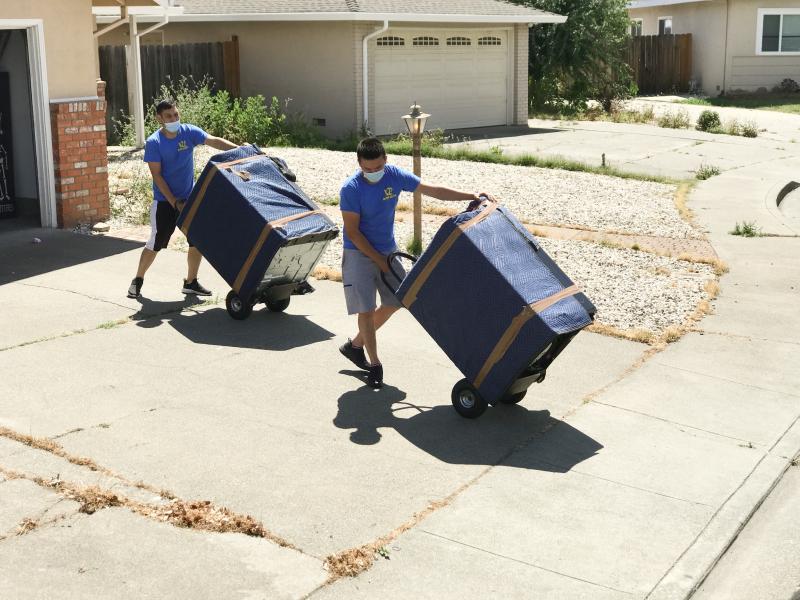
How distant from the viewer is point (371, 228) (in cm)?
762

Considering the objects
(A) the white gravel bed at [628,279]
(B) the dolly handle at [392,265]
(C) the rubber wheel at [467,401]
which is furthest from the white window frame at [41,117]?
(C) the rubber wheel at [467,401]

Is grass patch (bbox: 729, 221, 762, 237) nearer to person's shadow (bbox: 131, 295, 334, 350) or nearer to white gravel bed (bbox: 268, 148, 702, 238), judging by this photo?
white gravel bed (bbox: 268, 148, 702, 238)

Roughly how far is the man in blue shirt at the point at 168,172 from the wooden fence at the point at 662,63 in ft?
94.4

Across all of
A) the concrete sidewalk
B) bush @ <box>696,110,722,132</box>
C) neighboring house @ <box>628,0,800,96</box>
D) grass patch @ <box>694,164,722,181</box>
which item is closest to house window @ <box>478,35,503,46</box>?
bush @ <box>696,110,722,132</box>

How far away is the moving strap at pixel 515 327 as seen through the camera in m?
6.72

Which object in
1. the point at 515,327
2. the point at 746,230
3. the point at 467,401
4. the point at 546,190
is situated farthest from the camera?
the point at 546,190

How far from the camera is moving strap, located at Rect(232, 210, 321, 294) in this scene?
342 inches

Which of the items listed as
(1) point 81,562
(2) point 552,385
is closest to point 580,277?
(2) point 552,385

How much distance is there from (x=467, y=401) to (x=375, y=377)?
2.68 feet

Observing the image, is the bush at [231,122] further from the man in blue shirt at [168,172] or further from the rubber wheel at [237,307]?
the rubber wheel at [237,307]

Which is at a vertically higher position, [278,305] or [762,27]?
[762,27]

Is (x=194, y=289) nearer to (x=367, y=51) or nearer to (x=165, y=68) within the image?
(x=165, y=68)

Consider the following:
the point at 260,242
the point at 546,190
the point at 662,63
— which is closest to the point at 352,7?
the point at 546,190

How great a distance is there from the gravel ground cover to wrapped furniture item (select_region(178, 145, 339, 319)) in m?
2.15
